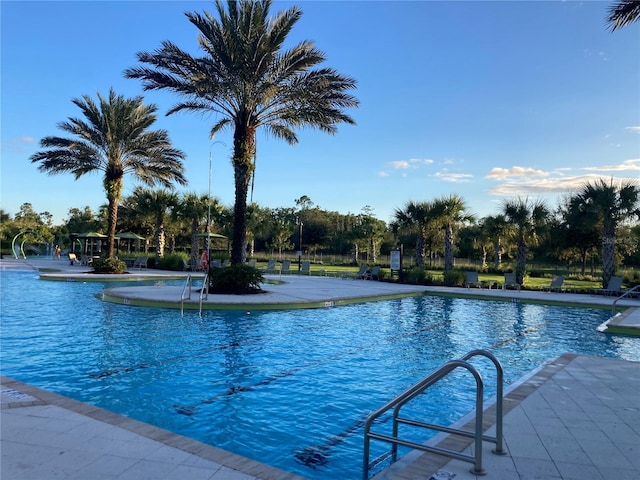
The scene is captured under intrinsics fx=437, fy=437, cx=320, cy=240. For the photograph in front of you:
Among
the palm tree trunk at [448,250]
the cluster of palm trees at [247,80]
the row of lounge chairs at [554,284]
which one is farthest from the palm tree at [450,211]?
the cluster of palm trees at [247,80]

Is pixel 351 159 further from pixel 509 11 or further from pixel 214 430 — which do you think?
pixel 214 430

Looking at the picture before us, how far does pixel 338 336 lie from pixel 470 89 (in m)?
13.0

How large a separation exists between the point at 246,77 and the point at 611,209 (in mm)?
17445

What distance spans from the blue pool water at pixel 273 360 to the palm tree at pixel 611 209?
8337 mm

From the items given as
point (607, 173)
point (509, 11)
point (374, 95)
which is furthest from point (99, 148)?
point (607, 173)

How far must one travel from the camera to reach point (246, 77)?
1527 centimetres

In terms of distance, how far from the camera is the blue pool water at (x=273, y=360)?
4973mm

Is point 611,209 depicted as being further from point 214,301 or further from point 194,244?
point 194,244

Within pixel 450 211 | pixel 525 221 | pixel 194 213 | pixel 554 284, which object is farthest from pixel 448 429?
pixel 194 213

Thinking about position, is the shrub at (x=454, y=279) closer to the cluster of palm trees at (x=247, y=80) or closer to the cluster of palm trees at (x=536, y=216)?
the cluster of palm trees at (x=536, y=216)

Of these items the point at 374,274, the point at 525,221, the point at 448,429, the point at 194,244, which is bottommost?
the point at 448,429

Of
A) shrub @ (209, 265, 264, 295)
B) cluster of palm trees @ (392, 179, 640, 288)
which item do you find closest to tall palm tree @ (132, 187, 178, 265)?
shrub @ (209, 265, 264, 295)

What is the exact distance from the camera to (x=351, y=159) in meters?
29.5

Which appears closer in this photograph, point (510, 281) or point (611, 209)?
point (611, 209)
